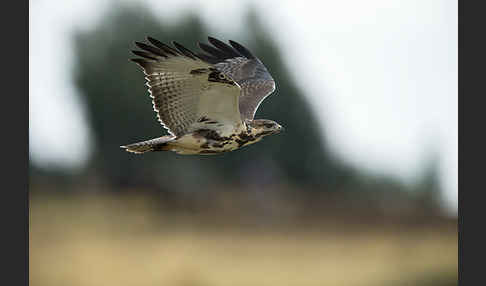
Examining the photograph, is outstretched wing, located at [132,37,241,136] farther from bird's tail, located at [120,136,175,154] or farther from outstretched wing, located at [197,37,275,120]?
outstretched wing, located at [197,37,275,120]

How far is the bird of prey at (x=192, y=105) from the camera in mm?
3746

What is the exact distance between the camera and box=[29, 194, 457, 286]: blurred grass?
36.9ft

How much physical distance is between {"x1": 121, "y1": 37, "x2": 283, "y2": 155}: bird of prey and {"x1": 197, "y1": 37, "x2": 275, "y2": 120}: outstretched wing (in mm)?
324

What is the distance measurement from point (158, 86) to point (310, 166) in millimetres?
10516

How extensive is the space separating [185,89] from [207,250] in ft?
26.2

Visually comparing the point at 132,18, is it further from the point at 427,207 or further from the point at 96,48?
the point at 427,207

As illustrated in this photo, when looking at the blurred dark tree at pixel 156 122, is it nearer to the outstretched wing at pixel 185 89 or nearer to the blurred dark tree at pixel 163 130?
the blurred dark tree at pixel 163 130

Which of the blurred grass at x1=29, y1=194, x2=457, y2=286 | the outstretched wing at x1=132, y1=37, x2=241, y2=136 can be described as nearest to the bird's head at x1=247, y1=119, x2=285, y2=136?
the outstretched wing at x1=132, y1=37, x2=241, y2=136

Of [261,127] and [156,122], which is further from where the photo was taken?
[156,122]

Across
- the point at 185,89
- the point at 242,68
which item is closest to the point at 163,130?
the point at 242,68

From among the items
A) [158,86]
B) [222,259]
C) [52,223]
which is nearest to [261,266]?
[222,259]

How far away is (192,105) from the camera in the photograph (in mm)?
3951

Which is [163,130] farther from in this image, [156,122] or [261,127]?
[261,127]

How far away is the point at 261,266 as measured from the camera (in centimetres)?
1154
